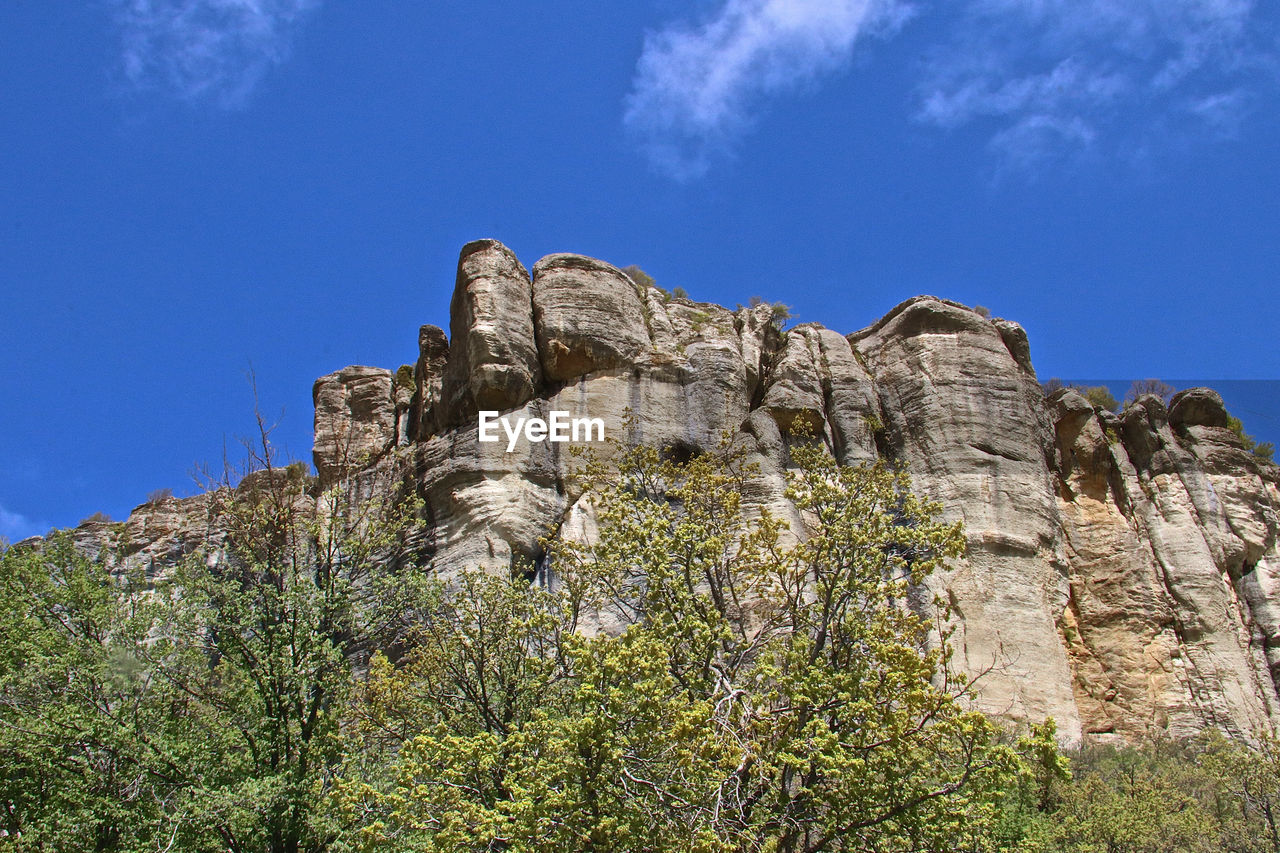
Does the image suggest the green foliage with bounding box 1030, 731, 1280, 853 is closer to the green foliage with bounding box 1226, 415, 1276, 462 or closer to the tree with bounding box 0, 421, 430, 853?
the tree with bounding box 0, 421, 430, 853

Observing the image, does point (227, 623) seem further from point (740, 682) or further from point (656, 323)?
point (656, 323)

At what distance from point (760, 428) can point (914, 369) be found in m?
6.32

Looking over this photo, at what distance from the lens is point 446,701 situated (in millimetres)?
15305

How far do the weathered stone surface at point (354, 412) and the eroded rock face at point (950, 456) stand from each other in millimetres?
74

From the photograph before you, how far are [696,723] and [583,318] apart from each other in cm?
1853

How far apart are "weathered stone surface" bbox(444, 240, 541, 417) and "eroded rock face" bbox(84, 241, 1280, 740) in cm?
7

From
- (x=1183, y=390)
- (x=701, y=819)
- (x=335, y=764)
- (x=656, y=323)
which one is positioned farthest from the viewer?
(x=1183, y=390)

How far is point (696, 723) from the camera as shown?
10742 millimetres

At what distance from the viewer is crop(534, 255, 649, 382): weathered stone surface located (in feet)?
90.2

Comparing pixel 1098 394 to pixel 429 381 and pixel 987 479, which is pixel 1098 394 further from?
pixel 429 381

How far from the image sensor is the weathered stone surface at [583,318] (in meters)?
27.5

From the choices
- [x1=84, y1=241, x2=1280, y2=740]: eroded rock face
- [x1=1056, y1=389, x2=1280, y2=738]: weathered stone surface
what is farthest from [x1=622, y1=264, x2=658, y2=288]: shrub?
[x1=1056, y1=389, x2=1280, y2=738]: weathered stone surface

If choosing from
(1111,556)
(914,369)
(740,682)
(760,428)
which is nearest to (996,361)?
(914,369)

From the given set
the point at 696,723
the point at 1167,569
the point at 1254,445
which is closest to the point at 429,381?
the point at 696,723
